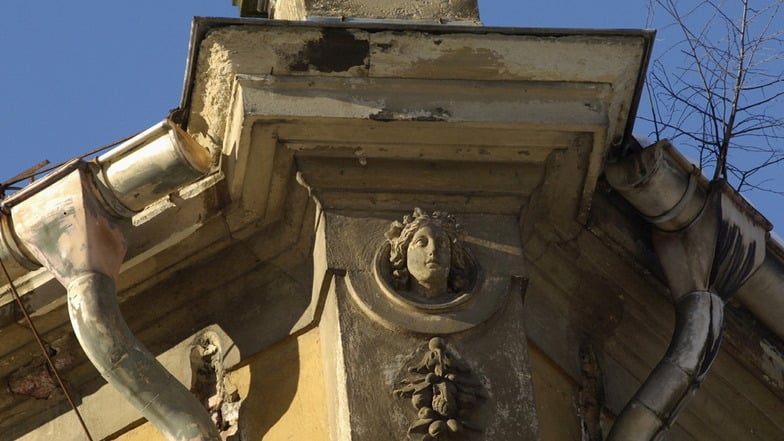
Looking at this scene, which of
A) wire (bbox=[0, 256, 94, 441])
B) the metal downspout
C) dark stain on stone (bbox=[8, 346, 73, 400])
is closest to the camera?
wire (bbox=[0, 256, 94, 441])

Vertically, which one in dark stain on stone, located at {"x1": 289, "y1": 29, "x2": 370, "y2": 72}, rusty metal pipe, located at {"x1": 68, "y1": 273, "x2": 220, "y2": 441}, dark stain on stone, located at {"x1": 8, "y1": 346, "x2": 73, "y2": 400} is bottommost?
dark stain on stone, located at {"x1": 8, "y1": 346, "x2": 73, "y2": 400}

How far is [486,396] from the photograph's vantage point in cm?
837

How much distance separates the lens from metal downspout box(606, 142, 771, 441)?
8898 mm

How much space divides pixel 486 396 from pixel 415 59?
1.13 metres

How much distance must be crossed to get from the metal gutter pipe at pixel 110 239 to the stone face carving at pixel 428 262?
0.71 metres

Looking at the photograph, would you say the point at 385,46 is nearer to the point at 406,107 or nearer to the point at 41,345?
the point at 406,107

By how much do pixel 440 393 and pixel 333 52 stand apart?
1.18m

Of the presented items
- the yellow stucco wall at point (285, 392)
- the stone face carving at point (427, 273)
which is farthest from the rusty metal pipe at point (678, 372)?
the yellow stucco wall at point (285, 392)

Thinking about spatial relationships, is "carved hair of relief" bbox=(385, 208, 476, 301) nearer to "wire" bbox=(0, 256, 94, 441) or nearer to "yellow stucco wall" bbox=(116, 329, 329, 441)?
"yellow stucco wall" bbox=(116, 329, 329, 441)

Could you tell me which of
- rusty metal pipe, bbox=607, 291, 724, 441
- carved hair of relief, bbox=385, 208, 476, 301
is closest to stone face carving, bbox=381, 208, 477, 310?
carved hair of relief, bbox=385, 208, 476, 301

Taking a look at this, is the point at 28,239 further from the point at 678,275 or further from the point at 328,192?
the point at 678,275

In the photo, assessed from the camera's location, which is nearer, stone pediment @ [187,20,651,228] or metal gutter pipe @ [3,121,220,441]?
metal gutter pipe @ [3,121,220,441]

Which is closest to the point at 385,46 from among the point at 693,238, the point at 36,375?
the point at 693,238

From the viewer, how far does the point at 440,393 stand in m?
8.30
